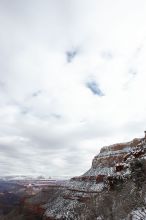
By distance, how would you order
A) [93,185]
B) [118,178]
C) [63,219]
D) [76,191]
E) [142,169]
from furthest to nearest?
[76,191], [93,185], [63,219], [118,178], [142,169]

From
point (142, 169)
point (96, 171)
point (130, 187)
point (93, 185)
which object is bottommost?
point (130, 187)

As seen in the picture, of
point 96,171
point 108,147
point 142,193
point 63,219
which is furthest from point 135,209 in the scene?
point 108,147

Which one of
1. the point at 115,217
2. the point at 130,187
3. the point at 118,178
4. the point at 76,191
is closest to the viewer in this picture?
the point at 115,217

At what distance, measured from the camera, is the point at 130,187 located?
55625mm

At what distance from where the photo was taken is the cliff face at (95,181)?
95.0 m

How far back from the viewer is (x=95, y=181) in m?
120

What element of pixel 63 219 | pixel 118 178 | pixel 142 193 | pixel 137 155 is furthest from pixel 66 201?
pixel 142 193

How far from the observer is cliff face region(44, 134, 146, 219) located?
312 ft

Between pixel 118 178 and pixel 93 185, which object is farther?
pixel 93 185

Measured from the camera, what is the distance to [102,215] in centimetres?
5369

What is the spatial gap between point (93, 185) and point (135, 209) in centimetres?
7213

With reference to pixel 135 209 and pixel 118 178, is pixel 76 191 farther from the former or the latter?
pixel 135 209

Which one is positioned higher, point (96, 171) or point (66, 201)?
point (96, 171)

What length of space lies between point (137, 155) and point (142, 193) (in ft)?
121
